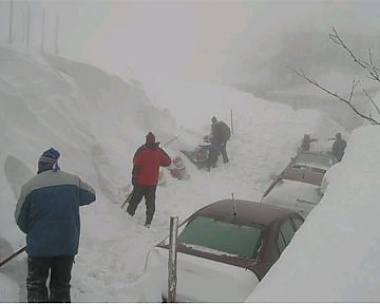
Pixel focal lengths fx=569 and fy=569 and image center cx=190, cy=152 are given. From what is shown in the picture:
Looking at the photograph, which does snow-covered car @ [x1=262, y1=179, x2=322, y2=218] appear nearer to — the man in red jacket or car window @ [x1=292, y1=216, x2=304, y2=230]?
the man in red jacket

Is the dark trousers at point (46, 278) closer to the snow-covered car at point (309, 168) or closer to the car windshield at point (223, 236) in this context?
the car windshield at point (223, 236)

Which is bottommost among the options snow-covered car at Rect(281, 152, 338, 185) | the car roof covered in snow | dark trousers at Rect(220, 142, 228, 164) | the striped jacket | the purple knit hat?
dark trousers at Rect(220, 142, 228, 164)

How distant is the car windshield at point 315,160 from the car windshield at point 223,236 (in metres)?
6.94

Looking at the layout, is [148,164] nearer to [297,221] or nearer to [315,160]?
[297,221]

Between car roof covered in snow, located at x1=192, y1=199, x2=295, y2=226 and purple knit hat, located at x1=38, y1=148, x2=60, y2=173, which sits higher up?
purple knit hat, located at x1=38, y1=148, x2=60, y2=173

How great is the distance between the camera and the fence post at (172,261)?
5402mm

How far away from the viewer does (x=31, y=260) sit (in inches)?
218

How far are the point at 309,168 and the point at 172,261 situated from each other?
8235 mm

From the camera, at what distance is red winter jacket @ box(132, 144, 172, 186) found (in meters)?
9.64

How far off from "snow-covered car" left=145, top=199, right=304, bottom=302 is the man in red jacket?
2.41 metres

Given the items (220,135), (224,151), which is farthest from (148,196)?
(224,151)

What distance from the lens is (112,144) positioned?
13.8m

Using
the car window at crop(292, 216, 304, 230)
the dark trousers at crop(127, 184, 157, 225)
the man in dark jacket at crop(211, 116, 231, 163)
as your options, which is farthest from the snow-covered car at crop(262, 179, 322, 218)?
the man in dark jacket at crop(211, 116, 231, 163)

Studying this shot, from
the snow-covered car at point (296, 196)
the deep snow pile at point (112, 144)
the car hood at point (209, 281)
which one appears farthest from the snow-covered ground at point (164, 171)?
the snow-covered car at point (296, 196)
